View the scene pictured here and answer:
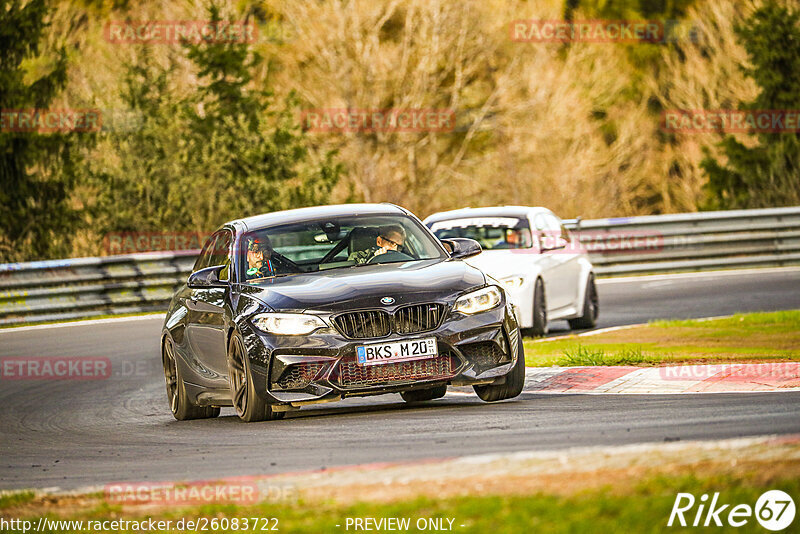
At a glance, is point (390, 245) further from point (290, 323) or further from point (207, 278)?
point (290, 323)

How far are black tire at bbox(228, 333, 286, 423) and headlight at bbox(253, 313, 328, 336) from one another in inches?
10.8

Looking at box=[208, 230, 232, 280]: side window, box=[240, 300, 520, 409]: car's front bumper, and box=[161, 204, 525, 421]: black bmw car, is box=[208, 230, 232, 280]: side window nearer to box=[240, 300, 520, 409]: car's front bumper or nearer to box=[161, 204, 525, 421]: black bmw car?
box=[161, 204, 525, 421]: black bmw car

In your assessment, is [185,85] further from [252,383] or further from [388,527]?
[388,527]

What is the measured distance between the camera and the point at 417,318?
386 inches

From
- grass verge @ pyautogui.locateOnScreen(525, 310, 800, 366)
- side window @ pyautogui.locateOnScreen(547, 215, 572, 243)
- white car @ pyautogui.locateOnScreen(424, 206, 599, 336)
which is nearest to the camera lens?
grass verge @ pyautogui.locateOnScreen(525, 310, 800, 366)

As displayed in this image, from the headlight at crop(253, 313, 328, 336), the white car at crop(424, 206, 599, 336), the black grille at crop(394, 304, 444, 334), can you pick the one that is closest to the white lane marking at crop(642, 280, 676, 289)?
the white car at crop(424, 206, 599, 336)

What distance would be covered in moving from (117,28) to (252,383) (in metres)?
36.8

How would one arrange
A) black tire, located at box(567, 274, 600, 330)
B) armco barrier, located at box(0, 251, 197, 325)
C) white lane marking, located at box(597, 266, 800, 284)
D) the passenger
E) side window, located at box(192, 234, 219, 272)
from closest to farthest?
1. side window, located at box(192, 234, 219, 272)
2. the passenger
3. black tire, located at box(567, 274, 600, 330)
4. armco barrier, located at box(0, 251, 197, 325)
5. white lane marking, located at box(597, 266, 800, 284)

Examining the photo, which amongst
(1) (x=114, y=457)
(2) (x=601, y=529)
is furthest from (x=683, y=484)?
(1) (x=114, y=457)

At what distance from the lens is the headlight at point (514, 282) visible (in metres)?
16.6

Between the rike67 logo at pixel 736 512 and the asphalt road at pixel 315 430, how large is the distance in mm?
1887

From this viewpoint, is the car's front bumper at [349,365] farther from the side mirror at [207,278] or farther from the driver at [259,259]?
the side mirror at [207,278]

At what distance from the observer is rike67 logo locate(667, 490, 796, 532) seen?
17.4 feet

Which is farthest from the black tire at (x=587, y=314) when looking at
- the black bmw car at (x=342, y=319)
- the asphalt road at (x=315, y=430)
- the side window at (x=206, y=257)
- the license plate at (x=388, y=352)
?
the license plate at (x=388, y=352)
